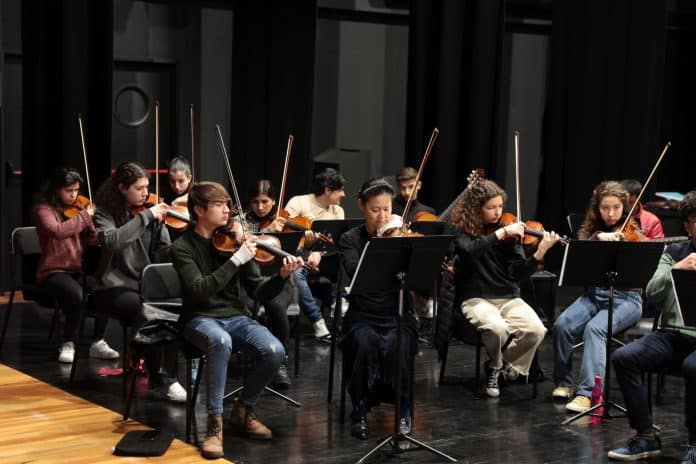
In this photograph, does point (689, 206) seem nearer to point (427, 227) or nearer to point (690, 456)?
point (690, 456)

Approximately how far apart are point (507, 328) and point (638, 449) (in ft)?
3.33

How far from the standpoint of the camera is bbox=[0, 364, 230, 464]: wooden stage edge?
3803mm

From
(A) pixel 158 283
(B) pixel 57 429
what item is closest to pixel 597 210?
(A) pixel 158 283

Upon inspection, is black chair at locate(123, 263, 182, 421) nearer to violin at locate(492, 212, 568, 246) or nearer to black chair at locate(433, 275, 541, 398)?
black chair at locate(433, 275, 541, 398)

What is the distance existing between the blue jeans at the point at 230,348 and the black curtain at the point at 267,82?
327 cm

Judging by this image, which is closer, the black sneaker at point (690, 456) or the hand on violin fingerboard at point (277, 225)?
the black sneaker at point (690, 456)

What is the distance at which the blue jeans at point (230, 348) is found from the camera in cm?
388

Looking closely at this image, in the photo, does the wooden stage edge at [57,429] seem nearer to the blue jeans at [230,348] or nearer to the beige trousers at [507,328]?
the blue jeans at [230,348]

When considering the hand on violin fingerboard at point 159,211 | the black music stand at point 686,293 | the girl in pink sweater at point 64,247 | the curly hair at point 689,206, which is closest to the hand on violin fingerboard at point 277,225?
the hand on violin fingerboard at point 159,211

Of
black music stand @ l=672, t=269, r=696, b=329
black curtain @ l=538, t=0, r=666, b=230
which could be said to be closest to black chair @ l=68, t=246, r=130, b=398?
black music stand @ l=672, t=269, r=696, b=329

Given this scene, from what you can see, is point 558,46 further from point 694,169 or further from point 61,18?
point 61,18

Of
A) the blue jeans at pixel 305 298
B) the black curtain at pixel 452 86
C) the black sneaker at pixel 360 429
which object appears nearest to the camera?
the black sneaker at pixel 360 429

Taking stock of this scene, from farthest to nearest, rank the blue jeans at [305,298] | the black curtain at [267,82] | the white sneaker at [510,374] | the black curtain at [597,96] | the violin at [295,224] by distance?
the black curtain at [597,96] → the black curtain at [267,82] → the blue jeans at [305,298] → the violin at [295,224] → the white sneaker at [510,374]

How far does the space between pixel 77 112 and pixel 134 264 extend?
218cm
